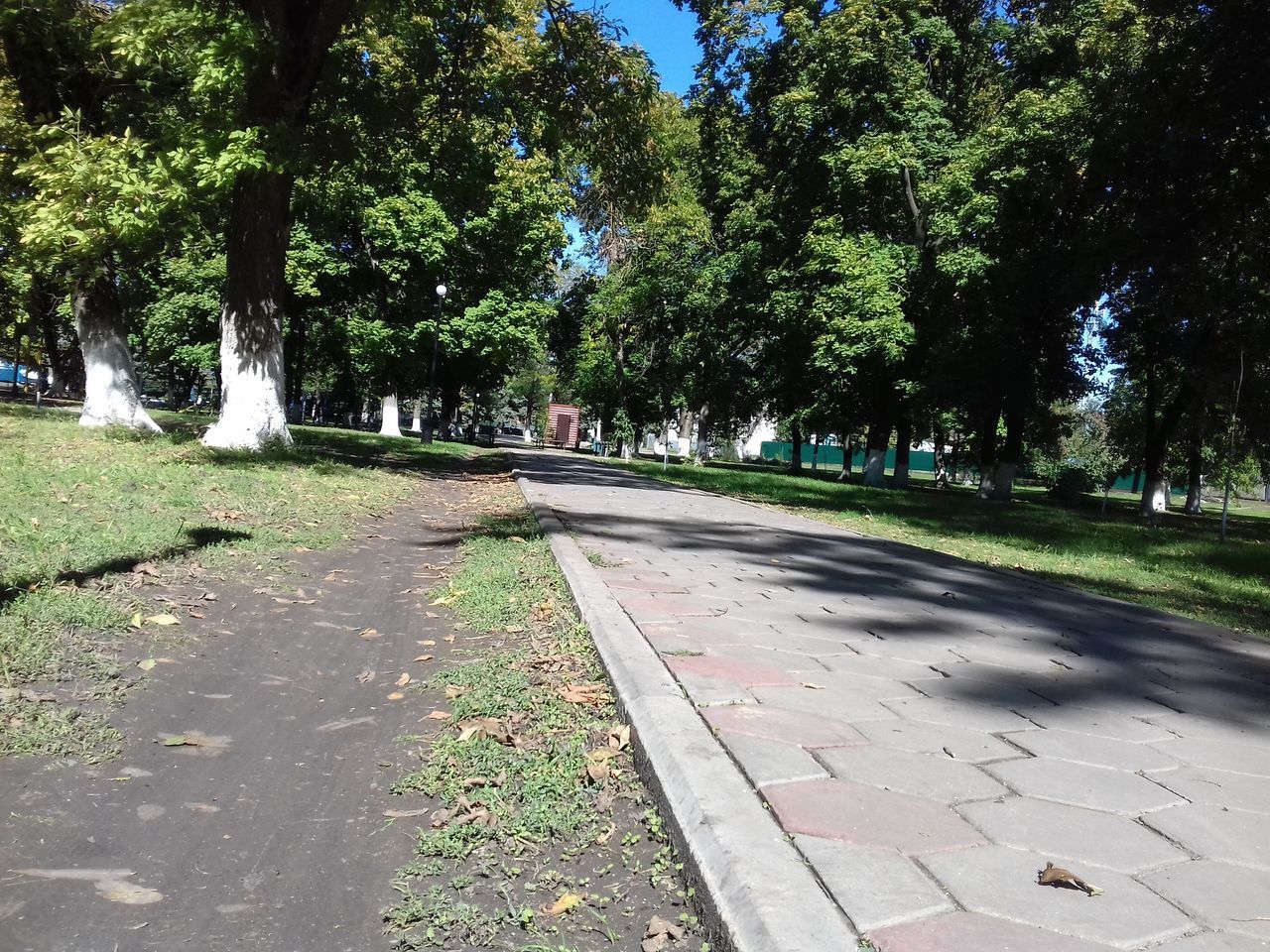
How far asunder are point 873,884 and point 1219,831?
4.48 feet

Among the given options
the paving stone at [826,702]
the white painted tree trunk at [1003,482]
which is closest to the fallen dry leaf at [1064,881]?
the paving stone at [826,702]

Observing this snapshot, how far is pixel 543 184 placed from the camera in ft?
85.9

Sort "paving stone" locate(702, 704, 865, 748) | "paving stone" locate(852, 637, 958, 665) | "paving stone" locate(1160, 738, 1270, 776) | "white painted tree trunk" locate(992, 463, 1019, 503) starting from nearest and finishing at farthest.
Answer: "paving stone" locate(702, 704, 865, 748) < "paving stone" locate(1160, 738, 1270, 776) < "paving stone" locate(852, 637, 958, 665) < "white painted tree trunk" locate(992, 463, 1019, 503)

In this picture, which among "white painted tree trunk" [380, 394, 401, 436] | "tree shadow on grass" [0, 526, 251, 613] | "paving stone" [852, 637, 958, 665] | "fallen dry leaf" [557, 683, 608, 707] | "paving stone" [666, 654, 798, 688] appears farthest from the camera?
"white painted tree trunk" [380, 394, 401, 436]

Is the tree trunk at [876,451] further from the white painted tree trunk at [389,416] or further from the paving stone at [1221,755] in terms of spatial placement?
the paving stone at [1221,755]

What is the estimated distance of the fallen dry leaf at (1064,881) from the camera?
2.17 m

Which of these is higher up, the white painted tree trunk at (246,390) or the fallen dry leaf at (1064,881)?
the white painted tree trunk at (246,390)

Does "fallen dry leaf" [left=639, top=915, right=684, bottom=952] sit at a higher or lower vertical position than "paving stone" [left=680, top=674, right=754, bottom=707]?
lower

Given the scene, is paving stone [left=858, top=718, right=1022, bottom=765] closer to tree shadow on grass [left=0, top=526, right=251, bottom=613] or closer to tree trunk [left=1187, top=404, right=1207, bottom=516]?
tree shadow on grass [left=0, top=526, right=251, bottom=613]

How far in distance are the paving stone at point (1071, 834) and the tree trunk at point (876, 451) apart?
81.5 ft

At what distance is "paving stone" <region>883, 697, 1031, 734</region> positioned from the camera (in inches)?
138

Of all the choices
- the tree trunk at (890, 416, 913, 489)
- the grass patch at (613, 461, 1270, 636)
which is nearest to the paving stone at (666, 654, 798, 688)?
the grass patch at (613, 461, 1270, 636)

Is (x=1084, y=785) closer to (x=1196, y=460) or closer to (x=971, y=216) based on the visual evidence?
(x=971, y=216)

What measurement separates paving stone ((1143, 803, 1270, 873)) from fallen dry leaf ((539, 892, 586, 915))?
1827 mm
